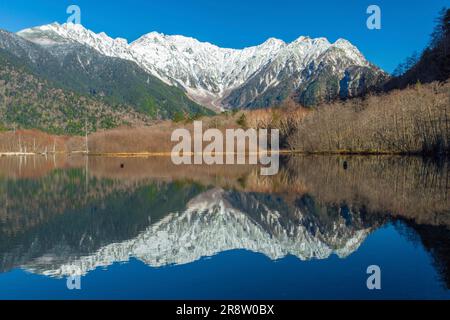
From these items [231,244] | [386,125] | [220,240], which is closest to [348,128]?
[386,125]

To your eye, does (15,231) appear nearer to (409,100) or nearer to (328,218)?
(328,218)

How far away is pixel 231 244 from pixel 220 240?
3.15 feet

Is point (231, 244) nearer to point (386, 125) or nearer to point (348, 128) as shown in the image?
point (386, 125)

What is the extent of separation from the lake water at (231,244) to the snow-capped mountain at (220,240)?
0.06 meters

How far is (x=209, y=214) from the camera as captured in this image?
29250mm

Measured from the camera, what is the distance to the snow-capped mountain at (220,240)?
18.3m

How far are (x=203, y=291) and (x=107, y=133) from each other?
139 metres

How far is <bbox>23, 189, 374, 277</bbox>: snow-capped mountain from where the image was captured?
60.0 feet

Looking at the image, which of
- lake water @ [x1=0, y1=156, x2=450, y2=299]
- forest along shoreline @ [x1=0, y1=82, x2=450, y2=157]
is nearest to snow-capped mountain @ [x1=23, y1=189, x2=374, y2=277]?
lake water @ [x1=0, y1=156, x2=450, y2=299]

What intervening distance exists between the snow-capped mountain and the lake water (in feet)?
0.18

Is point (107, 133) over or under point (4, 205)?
over

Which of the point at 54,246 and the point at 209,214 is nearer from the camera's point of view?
the point at 54,246

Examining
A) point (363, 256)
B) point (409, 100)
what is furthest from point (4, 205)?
point (409, 100)

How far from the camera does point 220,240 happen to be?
2188cm
